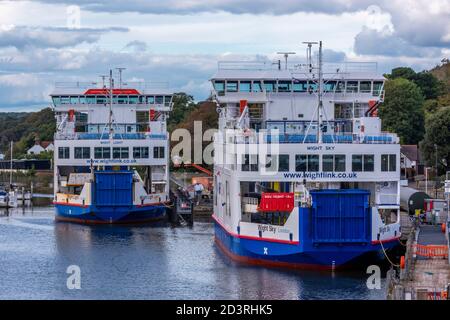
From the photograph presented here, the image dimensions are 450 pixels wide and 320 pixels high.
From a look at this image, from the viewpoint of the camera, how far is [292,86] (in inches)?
2200

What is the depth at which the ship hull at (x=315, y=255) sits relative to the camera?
42844mm

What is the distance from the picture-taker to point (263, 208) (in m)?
44.2

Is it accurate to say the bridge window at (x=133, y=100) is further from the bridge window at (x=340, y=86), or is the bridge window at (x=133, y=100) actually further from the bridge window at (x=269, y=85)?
the bridge window at (x=340, y=86)

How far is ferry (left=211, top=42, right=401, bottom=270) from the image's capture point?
42.6m

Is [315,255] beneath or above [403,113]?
beneath

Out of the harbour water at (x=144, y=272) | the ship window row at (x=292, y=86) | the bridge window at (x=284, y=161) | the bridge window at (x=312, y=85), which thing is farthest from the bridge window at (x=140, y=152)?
the bridge window at (x=284, y=161)

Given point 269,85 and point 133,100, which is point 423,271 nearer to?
point 269,85

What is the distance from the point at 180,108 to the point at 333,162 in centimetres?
9211

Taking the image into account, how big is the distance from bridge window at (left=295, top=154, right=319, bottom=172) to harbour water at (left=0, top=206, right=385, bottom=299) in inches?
188

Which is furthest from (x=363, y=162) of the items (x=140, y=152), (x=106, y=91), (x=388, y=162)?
(x=106, y=91)

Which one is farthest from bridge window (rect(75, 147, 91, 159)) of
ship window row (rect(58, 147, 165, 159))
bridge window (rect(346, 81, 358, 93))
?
bridge window (rect(346, 81, 358, 93))

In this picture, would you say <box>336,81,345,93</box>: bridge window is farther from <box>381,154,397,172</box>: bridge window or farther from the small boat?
the small boat

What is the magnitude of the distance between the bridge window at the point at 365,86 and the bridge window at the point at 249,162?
12273 mm

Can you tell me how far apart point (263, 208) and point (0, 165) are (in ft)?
303
